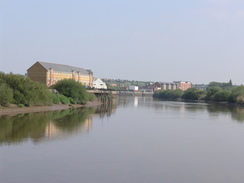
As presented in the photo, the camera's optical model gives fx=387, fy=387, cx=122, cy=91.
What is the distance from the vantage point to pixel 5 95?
40.3 meters

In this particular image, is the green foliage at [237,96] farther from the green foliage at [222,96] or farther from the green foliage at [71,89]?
the green foliage at [71,89]

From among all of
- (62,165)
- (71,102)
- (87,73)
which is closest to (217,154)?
(62,165)

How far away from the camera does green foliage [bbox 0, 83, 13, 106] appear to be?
40.3m

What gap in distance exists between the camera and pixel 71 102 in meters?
60.2

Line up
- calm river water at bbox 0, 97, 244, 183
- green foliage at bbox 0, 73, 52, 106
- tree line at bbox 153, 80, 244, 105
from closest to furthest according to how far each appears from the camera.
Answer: calm river water at bbox 0, 97, 244, 183 → green foliage at bbox 0, 73, 52, 106 → tree line at bbox 153, 80, 244, 105

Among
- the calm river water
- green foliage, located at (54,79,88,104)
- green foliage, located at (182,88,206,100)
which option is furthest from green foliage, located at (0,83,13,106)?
green foliage, located at (182,88,206,100)

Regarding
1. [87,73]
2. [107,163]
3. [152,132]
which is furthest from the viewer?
[87,73]

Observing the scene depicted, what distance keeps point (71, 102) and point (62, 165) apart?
1721 inches

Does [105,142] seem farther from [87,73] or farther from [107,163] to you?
[87,73]

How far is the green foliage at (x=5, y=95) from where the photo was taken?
132 ft

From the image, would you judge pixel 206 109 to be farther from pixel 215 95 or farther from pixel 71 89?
pixel 215 95

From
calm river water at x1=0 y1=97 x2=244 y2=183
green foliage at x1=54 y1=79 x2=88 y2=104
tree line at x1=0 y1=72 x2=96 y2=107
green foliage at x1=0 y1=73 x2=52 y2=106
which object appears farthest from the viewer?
green foliage at x1=54 y1=79 x2=88 y2=104

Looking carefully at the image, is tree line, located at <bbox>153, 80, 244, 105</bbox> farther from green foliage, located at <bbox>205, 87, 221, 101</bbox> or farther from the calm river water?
the calm river water

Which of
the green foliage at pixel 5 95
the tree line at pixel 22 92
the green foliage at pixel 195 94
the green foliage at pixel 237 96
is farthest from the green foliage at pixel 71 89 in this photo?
the green foliage at pixel 195 94
